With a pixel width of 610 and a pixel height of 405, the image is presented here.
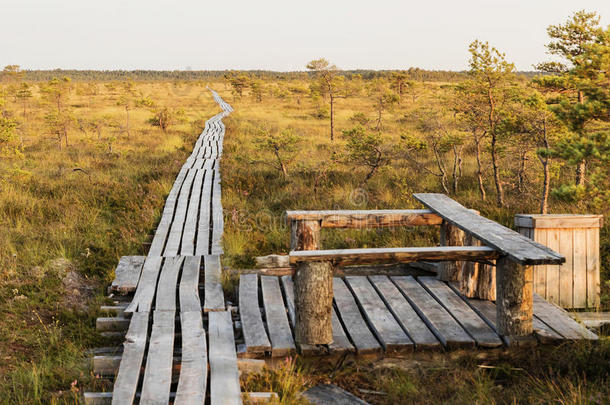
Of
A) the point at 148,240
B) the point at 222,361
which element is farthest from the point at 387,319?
the point at 148,240

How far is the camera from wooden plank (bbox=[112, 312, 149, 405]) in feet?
10.5

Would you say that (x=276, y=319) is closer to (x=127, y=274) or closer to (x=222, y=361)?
(x=222, y=361)

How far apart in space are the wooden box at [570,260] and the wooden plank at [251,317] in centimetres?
280

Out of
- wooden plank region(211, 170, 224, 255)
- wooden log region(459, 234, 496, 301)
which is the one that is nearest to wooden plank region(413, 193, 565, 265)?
wooden log region(459, 234, 496, 301)

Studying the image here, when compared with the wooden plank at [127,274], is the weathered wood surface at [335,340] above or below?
below

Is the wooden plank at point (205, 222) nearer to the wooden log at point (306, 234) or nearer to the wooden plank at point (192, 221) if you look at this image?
the wooden plank at point (192, 221)

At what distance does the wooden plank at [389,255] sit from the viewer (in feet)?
12.5

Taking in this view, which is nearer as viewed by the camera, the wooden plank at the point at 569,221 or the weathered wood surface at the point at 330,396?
the weathered wood surface at the point at 330,396

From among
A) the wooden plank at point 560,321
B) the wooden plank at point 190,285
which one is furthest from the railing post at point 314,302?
the wooden plank at point 560,321

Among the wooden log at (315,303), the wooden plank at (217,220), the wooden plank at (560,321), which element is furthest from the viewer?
the wooden plank at (217,220)

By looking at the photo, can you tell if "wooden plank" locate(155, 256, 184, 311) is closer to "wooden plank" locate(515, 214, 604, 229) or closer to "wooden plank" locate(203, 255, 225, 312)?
"wooden plank" locate(203, 255, 225, 312)

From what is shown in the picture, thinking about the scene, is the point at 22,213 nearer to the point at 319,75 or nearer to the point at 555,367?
the point at 555,367

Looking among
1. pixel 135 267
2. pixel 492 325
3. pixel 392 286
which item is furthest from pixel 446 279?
pixel 135 267

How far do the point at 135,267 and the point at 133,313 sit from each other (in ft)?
4.76
